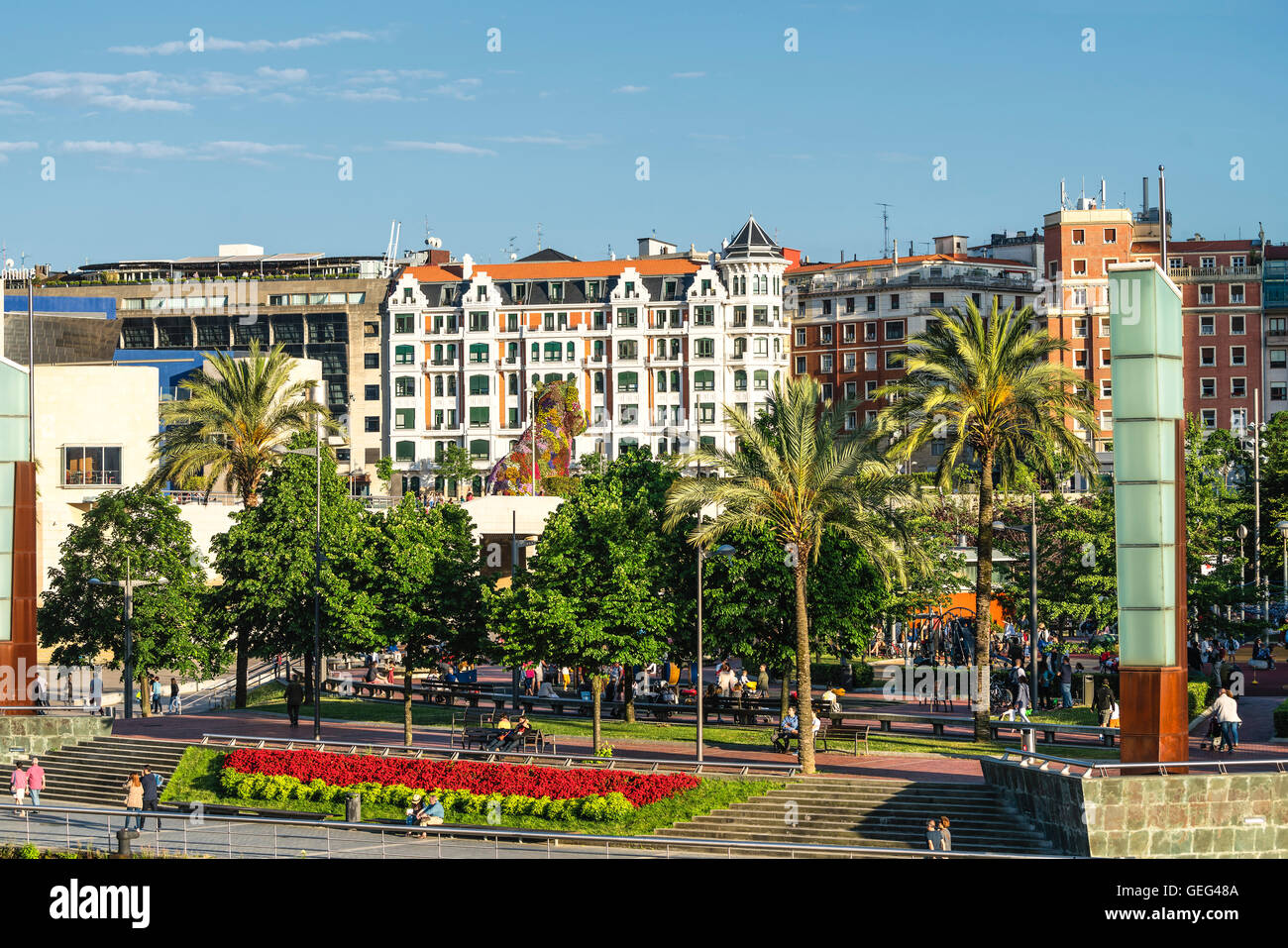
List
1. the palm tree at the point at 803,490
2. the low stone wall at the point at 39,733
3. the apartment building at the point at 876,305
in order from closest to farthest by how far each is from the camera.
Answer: the palm tree at the point at 803,490
the low stone wall at the point at 39,733
the apartment building at the point at 876,305

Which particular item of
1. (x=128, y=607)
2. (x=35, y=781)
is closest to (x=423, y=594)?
(x=128, y=607)

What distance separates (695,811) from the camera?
33.0 meters

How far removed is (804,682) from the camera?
3606cm

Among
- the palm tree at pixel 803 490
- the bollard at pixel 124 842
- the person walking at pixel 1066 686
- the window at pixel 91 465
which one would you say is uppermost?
the window at pixel 91 465

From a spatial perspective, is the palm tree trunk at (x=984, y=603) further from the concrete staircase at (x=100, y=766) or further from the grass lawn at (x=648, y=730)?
the concrete staircase at (x=100, y=766)

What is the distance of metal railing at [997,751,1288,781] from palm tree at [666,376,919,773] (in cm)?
593

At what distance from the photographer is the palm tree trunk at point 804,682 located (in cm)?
3531

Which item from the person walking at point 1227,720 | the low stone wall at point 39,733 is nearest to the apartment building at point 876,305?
the person walking at point 1227,720

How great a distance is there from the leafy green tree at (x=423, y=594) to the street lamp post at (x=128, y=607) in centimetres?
716

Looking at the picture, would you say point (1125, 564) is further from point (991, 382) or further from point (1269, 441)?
point (1269, 441)

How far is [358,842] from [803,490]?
1343 centimetres

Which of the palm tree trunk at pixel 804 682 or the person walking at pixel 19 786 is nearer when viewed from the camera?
the palm tree trunk at pixel 804 682
